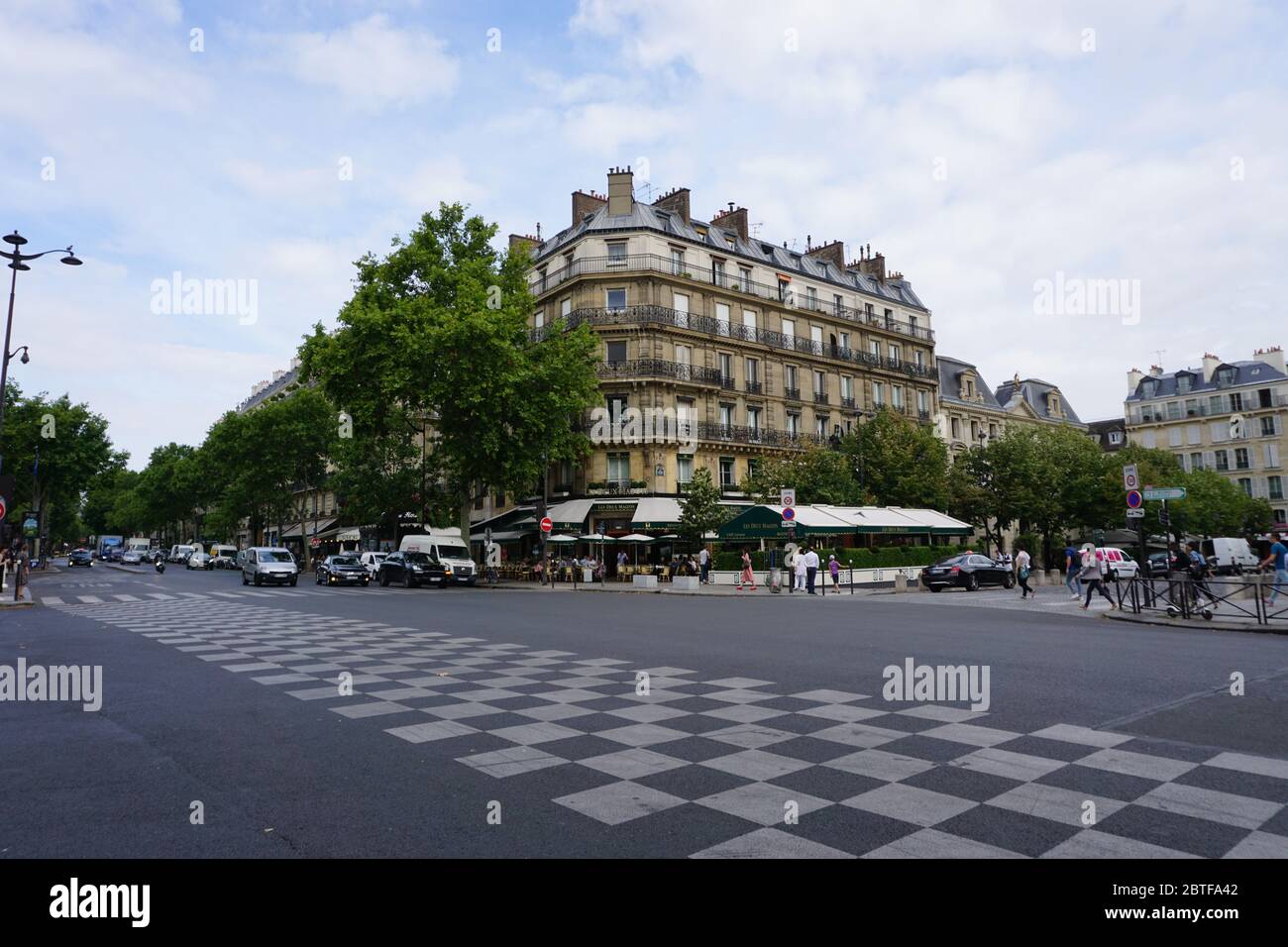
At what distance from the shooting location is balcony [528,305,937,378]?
37438 millimetres

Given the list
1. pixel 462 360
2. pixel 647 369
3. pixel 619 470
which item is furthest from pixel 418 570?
pixel 647 369

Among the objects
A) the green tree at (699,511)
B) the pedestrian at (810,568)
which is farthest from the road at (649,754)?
the green tree at (699,511)

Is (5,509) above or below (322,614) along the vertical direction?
above

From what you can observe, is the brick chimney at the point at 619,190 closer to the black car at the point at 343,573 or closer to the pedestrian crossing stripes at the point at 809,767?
the black car at the point at 343,573

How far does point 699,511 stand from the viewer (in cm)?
3212

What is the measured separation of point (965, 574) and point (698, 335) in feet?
56.1

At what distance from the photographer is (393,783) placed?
179 inches

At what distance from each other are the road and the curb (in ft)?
8.03

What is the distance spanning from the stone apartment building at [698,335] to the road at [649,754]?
26.1m

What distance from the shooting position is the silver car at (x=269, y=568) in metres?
30.6
